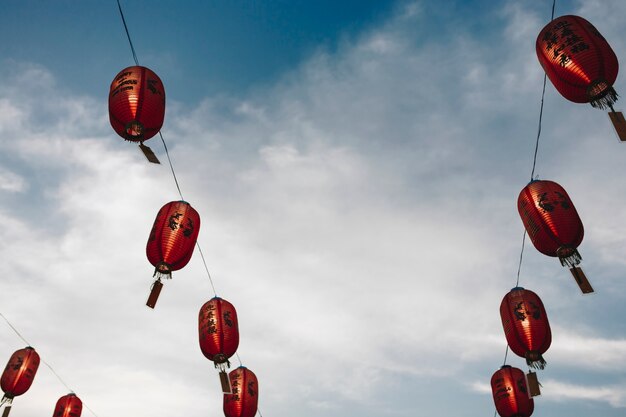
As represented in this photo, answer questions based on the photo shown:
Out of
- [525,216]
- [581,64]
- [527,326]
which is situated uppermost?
[581,64]

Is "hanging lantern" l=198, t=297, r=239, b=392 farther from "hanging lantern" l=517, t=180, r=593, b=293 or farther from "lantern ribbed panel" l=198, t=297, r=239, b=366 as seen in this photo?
"hanging lantern" l=517, t=180, r=593, b=293

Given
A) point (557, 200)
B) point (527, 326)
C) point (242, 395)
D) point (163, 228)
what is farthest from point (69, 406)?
A: point (557, 200)

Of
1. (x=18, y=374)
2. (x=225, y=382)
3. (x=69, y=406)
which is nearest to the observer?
(x=225, y=382)

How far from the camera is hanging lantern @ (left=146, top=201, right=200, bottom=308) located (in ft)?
26.0

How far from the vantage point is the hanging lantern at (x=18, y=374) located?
1339cm

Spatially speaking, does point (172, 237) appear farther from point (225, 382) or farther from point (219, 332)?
point (225, 382)

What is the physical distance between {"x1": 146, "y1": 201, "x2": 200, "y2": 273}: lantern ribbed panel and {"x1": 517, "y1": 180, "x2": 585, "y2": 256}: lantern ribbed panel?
598 centimetres

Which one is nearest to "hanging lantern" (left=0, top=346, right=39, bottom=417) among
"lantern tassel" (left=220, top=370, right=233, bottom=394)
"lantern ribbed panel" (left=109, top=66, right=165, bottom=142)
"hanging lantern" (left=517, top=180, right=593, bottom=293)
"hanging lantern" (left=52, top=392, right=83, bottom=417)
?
"hanging lantern" (left=52, top=392, right=83, bottom=417)

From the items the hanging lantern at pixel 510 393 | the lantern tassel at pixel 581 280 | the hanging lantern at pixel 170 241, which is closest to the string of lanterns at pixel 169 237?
the hanging lantern at pixel 170 241

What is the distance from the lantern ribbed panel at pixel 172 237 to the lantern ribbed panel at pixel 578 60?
21.5ft

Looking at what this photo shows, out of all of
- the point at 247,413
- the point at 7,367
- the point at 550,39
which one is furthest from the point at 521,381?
the point at 7,367

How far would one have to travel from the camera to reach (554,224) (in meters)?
7.01

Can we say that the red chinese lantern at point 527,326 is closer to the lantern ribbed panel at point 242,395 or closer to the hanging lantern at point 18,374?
the lantern ribbed panel at point 242,395

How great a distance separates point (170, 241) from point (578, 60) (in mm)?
6996
